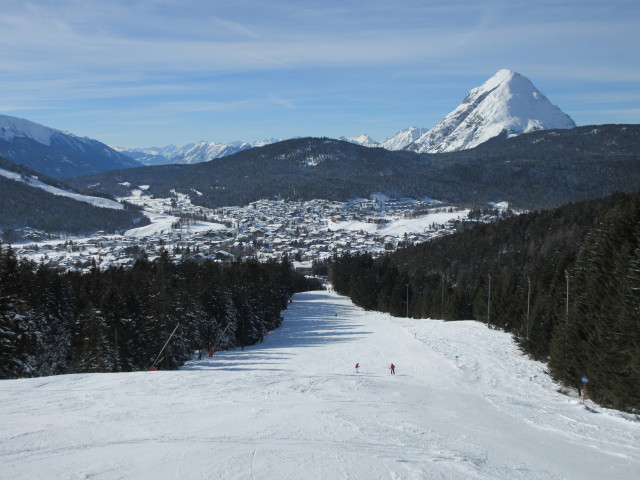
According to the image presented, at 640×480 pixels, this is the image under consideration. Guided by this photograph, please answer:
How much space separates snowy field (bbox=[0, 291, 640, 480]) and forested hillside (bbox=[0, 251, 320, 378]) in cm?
708

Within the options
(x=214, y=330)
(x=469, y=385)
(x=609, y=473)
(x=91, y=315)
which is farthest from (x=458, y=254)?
(x=609, y=473)

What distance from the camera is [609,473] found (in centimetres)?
1222

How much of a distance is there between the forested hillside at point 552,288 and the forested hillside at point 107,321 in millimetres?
23377

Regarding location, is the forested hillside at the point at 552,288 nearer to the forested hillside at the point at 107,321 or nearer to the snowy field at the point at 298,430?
the snowy field at the point at 298,430

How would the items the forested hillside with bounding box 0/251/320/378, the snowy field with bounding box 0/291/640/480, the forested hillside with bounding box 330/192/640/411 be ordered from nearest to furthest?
the snowy field with bounding box 0/291/640/480 → the forested hillside with bounding box 330/192/640/411 → the forested hillside with bounding box 0/251/320/378

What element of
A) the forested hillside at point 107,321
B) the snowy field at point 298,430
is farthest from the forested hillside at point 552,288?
the forested hillside at point 107,321

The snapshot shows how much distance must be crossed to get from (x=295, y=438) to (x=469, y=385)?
56.9 feet

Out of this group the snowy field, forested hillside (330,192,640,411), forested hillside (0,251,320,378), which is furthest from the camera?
forested hillside (0,251,320,378)

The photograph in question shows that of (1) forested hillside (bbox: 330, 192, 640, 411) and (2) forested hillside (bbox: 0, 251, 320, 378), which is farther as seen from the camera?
(2) forested hillside (bbox: 0, 251, 320, 378)

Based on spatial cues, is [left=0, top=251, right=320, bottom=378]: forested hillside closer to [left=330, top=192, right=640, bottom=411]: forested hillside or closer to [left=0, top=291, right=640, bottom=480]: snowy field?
[left=0, top=291, right=640, bottom=480]: snowy field

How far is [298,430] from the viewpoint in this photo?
45.8ft

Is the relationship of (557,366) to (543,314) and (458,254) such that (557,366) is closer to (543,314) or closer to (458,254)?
(543,314)

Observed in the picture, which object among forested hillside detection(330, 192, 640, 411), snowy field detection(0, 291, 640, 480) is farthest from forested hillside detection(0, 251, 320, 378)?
forested hillside detection(330, 192, 640, 411)

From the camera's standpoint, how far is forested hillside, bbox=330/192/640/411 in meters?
21.2
